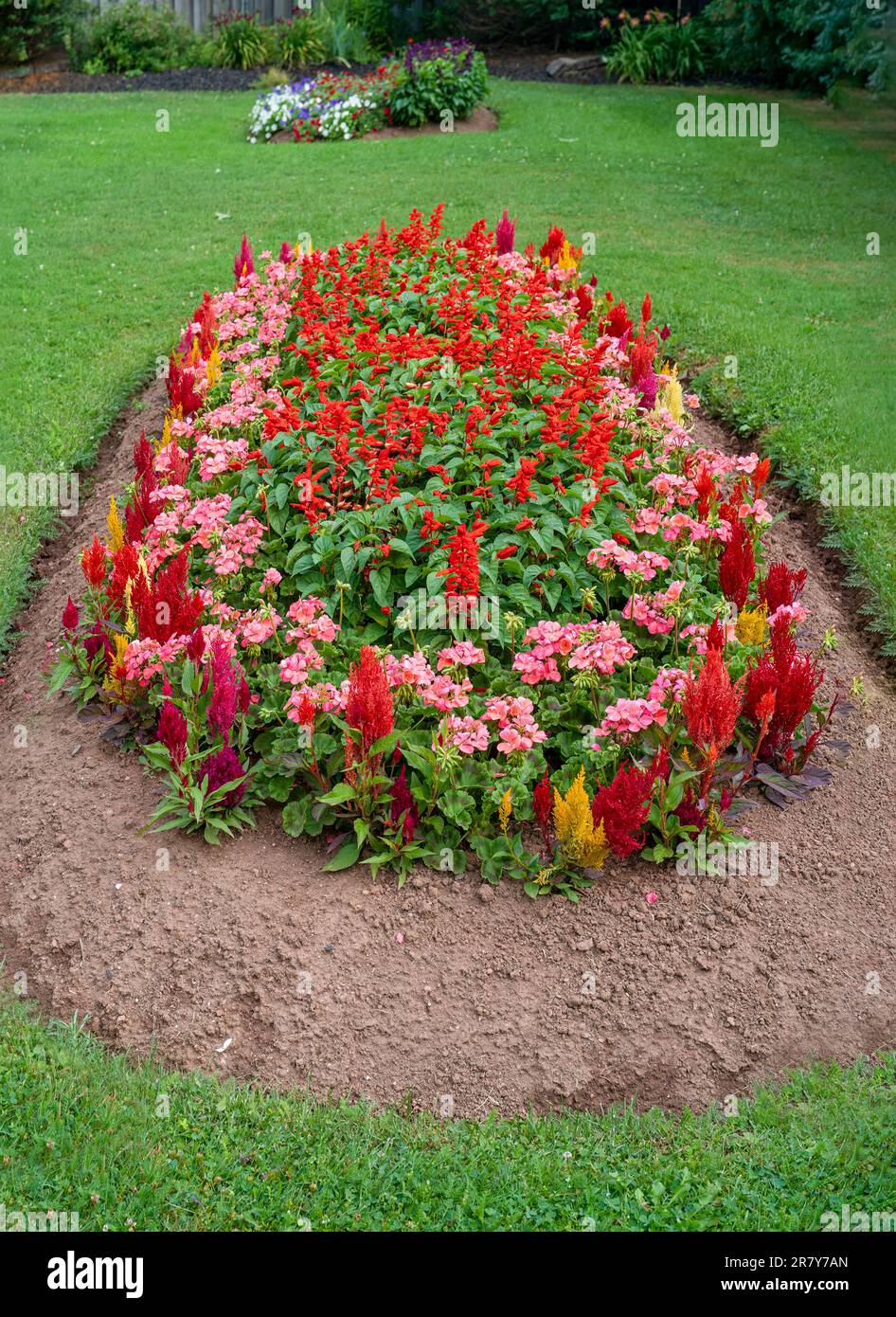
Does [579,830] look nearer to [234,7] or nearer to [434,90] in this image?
[434,90]

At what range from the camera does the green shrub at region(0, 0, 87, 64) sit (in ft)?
57.8

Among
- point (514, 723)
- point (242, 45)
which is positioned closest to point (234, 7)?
point (242, 45)

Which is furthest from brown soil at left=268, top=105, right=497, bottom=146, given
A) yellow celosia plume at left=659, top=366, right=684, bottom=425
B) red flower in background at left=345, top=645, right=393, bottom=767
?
red flower in background at left=345, top=645, right=393, bottom=767

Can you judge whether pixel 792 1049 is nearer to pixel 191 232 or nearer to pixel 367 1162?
pixel 367 1162

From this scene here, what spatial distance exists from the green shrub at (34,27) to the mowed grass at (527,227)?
237 cm

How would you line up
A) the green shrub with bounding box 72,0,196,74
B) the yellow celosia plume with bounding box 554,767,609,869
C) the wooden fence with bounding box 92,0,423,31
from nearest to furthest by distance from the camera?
Result: the yellow celosia plume with bounding box 554,767,609,869, the green shrub with bounding box 72,0,196,74, the wooden fence with bounding box 92,0,423,31

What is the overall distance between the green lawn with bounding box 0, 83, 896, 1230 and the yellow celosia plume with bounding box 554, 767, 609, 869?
2.72 feet

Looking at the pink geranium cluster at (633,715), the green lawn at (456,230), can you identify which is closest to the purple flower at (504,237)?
the green lawn at (456,230)

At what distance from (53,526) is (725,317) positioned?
181 inches

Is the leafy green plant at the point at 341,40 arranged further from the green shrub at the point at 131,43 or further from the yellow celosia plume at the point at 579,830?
the yellow celosia plume at the point at 579,830

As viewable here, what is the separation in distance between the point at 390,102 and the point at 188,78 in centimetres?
448

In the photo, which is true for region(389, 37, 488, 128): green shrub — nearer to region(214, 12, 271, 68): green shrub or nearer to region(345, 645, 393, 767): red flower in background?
region(214, 12, 271, 68): green shrub

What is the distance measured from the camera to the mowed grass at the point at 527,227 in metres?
7.27

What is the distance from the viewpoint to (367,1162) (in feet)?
11.3
